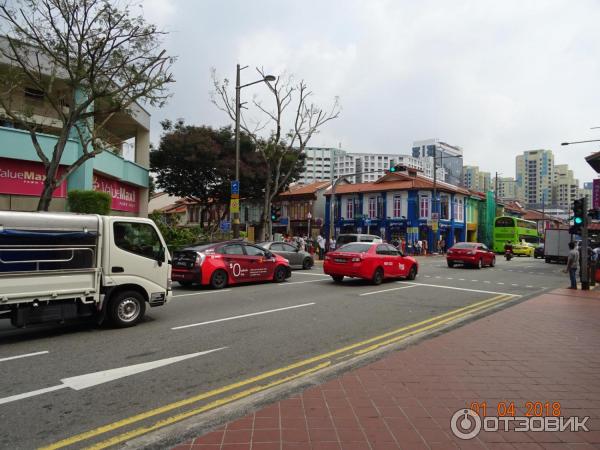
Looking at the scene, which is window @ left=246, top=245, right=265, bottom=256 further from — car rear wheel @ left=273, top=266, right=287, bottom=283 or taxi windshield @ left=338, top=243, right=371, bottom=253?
taxi windshield @ left=338, top=243, right=371, bottom=253

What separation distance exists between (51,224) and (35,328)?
223cm

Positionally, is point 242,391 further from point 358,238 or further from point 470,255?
point 358,238

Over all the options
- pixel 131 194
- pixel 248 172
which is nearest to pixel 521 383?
pixel 131 194

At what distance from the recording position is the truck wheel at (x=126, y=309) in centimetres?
752

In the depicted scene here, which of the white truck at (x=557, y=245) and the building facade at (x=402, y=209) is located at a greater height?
the building facade at (x=402, y=209)

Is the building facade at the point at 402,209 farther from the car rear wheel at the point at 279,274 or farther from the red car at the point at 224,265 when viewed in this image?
the red car at the point at 224,265

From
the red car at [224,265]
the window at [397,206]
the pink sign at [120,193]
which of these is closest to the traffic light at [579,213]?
the red car at [224,265]

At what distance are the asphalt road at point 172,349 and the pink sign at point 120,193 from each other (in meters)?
11.8

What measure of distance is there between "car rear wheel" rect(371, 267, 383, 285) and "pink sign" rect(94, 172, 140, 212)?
13.7m

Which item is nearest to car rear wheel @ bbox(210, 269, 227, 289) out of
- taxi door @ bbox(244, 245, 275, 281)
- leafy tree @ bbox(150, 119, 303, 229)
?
taxi door @ bbox(244, 245, 275, 281)

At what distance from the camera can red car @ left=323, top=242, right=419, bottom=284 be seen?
14016mm

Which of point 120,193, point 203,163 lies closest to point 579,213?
point 120,193

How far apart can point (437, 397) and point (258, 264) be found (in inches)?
391

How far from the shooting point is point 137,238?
7965mm
